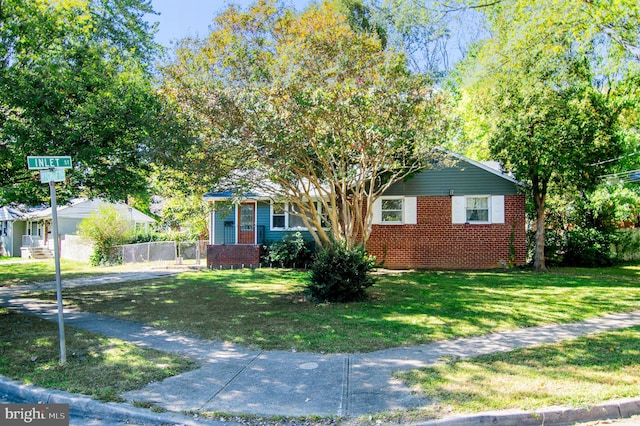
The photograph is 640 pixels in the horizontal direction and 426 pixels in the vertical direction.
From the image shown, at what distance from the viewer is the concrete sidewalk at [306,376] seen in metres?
4.70

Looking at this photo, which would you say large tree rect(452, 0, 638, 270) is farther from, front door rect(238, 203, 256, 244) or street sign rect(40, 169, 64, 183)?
street sign rect(40, 169, 64, 183)

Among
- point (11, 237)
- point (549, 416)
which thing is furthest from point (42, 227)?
point (549, 416)

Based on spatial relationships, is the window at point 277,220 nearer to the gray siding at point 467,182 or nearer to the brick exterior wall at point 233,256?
the brick exterior wall at point 233,256

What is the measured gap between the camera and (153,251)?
76.0 feet

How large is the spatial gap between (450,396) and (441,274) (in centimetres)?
1166

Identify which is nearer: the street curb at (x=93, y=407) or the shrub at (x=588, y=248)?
the street curb at (x=93, y=407)

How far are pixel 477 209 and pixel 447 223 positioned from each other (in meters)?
1.35

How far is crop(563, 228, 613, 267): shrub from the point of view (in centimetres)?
1919

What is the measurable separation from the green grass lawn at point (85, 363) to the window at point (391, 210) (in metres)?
12.8

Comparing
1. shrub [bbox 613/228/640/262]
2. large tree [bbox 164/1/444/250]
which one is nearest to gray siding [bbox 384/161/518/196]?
shrub [bbox 613/228/640/262]

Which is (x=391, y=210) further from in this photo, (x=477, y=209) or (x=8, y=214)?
(x=8, y=214)

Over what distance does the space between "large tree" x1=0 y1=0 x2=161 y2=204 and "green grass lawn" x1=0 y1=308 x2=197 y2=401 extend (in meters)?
4.08

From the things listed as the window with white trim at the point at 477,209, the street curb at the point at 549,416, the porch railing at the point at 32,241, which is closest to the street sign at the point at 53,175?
the street curb at the point at 549,416

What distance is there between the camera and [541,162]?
15484 mm
